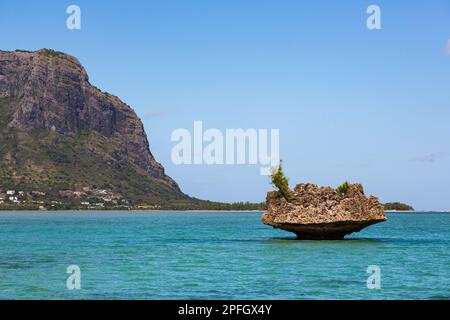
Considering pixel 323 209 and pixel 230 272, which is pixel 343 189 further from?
pixel 230 272

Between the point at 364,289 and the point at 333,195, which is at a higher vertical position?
the point at 333,195

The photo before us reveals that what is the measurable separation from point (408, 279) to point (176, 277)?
1421cm

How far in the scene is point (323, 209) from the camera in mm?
66500

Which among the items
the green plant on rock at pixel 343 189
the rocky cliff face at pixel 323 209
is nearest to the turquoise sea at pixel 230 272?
the rocky cliff face at pixel 323 209

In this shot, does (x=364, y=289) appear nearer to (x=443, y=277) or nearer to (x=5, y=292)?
(x=443, y=277)

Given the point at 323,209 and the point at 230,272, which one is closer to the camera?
the point at 230,272

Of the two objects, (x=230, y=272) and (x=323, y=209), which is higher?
(x=323, y=209)

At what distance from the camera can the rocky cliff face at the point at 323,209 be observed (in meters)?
66.7

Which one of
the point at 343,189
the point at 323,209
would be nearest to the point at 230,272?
the point at 323,209

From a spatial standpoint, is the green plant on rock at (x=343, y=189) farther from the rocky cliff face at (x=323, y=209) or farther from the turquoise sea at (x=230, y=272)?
the turquoise sea at (x=230, y=272)
